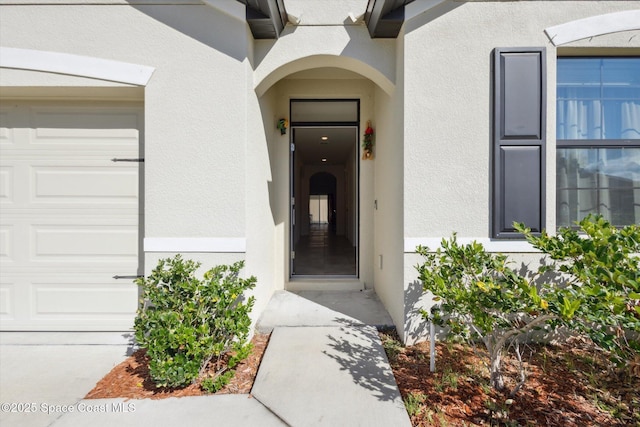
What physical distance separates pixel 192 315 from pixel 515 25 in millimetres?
3734

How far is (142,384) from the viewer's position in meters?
2.20

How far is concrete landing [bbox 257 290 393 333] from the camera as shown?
301 centimetres

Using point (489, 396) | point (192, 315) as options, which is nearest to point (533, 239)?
point (489, 396)

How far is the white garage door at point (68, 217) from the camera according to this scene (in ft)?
9.79

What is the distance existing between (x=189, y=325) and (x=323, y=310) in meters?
1.55

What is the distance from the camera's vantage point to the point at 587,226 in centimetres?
190

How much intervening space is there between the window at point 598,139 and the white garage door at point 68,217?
4211mm

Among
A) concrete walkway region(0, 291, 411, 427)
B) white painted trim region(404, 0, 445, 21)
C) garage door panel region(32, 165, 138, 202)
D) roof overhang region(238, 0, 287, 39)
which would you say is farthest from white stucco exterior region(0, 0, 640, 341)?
concrete walkway region(0, 291, 411, 427)

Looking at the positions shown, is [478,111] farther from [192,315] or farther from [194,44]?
[192,315]

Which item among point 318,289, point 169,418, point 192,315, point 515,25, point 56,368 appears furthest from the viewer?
point 318,289

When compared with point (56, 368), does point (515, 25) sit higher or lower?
higher

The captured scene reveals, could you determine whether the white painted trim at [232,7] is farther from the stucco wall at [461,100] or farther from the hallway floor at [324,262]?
the hallway floor at [324,262]

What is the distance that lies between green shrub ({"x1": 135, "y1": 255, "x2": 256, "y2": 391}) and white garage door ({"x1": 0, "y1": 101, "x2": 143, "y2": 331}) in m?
0.91

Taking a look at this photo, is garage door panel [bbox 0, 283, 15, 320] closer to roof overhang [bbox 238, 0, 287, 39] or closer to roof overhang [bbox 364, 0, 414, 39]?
roof overhang [bbox 238, 0, 287, 39]
